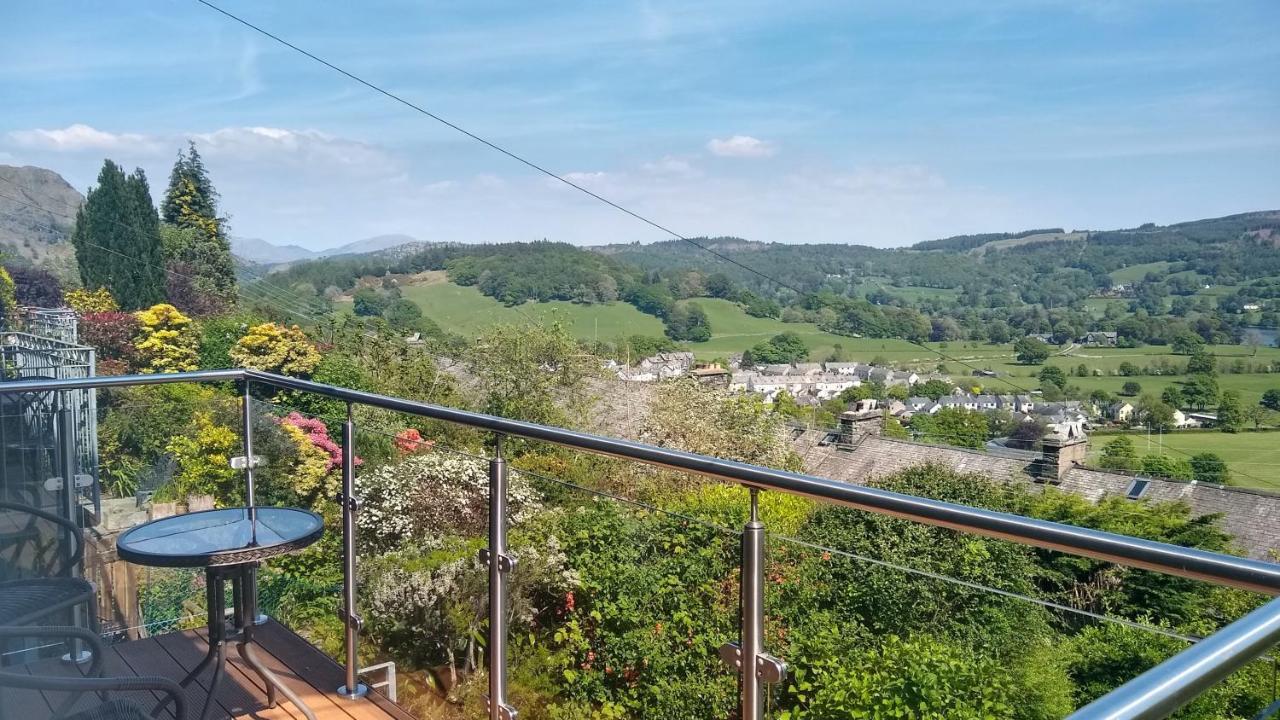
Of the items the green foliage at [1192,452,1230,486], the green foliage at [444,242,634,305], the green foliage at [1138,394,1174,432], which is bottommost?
the green foliage at [1192,452,1230,486]

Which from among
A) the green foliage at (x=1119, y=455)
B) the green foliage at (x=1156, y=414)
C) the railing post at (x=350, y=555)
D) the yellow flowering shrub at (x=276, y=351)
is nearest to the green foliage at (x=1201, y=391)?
the green foliage at (x=1156, y=414)

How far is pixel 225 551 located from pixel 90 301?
77.9 ft

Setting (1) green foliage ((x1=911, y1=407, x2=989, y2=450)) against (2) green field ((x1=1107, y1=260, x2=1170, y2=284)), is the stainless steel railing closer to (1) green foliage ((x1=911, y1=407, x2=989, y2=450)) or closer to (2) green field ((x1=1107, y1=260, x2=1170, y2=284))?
(1) green foliage ((x1=911, y1=407, x2=989, y2=450))

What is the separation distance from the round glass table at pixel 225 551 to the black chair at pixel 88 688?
485mm

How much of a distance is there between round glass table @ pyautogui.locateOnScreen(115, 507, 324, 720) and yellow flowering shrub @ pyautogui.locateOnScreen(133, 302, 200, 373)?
67.9ft

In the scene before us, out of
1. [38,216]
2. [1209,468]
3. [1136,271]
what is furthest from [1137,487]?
[38,216]

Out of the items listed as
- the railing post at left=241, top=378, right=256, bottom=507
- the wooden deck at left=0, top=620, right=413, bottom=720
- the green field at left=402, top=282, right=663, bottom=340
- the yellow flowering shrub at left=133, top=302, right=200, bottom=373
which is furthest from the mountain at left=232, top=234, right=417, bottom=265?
the wooden deck at left=0, top=620, right=413, bottom=720

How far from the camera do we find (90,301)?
2264 centimetres

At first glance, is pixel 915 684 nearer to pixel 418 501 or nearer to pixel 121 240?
pixel 418 501

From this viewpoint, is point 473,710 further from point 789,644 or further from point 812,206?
point 812,206

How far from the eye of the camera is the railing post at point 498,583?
253 centimetres

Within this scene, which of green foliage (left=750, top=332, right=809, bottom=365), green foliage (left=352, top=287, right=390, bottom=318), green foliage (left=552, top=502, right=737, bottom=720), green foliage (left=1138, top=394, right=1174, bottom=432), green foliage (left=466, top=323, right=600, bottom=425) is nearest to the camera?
green foliage (left=552, top=502, right=737, bottom=720)

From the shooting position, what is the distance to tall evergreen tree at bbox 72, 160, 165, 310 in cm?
→ 2347

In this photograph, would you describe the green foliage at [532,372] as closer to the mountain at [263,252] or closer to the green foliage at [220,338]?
the green foliage at [220,338]
